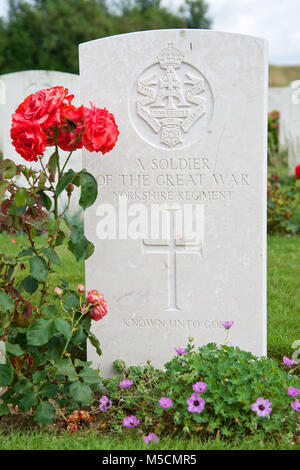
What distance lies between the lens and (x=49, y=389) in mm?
2451

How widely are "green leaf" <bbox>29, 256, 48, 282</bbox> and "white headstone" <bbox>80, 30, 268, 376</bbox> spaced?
0.58m

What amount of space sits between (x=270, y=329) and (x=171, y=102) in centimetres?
163

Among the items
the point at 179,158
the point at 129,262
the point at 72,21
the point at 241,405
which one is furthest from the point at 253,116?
the point at 72,21

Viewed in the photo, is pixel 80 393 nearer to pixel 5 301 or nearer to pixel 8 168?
pixel 5 301

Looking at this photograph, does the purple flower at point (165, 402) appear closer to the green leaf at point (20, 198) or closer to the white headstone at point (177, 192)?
the white headstone at point (177, 192)

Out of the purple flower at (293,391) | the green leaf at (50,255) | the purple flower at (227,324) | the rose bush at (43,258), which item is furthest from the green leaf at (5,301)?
the purple flower at (293,391)

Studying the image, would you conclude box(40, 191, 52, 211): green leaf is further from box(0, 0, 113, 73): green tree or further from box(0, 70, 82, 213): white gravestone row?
box(0, 0, 113, 73): green tree

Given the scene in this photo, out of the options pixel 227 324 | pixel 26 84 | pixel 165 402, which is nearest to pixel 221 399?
pixel 165 402

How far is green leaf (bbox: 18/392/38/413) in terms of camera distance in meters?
2.43

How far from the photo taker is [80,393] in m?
2.42

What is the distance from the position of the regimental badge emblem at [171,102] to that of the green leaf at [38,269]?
2.95ft

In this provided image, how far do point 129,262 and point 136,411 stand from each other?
2.49 feet

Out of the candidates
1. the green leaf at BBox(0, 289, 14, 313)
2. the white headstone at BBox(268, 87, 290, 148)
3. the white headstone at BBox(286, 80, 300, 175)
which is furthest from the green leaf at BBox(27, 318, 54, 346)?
the white headstone at BBox(268, 87, 290, 148)
